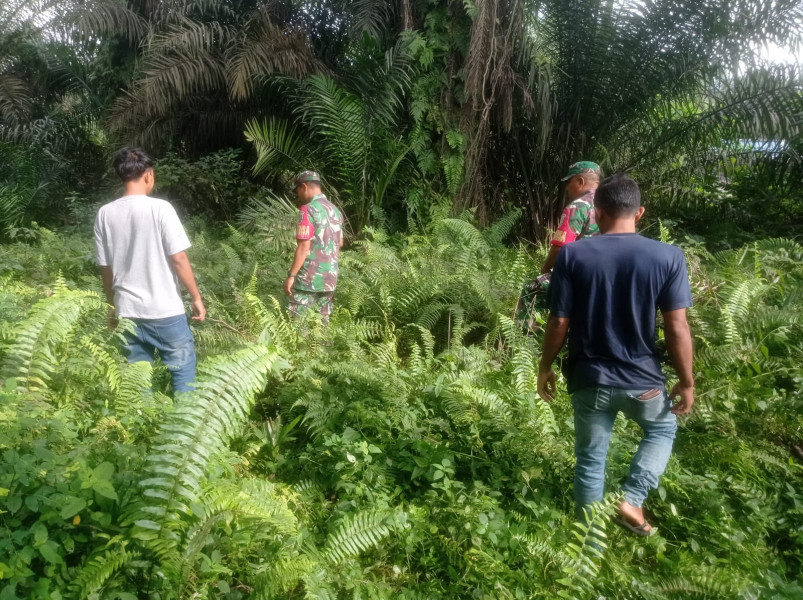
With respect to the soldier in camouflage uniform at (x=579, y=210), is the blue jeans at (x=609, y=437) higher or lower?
lower

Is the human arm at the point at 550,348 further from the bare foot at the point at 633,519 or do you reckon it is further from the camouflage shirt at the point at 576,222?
the camouflage shirt at the point at 576,222

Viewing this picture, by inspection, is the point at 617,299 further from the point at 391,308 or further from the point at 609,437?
the point at 391,308

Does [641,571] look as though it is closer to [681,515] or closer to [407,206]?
[681,515]

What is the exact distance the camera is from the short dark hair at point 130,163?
126 inches

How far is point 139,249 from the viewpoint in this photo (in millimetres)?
3234

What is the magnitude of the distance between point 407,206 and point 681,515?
232 inches

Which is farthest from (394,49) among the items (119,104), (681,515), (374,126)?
(681,515)

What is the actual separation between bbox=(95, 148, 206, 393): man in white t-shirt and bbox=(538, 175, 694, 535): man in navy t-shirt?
2.16 meters

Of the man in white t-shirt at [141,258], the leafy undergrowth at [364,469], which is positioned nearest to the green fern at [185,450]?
the leafy undergrowth at [364,469]

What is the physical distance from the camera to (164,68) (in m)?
8.47

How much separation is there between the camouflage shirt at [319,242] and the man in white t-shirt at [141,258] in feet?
4.14

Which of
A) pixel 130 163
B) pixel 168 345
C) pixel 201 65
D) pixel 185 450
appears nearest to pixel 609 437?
pixel 185 450

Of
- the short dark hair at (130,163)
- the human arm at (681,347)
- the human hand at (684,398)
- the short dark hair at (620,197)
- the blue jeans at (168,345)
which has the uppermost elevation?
the short dark hair at (620,197)

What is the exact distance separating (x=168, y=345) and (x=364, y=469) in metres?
1.43
